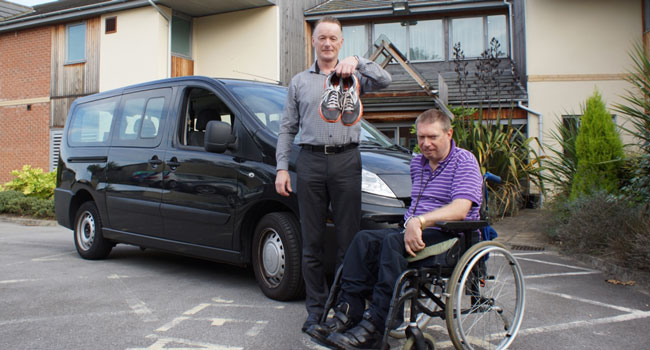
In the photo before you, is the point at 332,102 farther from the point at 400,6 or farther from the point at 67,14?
the point at 67,14

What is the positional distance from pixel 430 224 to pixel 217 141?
2132mm

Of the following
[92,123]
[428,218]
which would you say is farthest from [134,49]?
[428,218]

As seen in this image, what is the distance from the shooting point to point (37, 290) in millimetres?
5137

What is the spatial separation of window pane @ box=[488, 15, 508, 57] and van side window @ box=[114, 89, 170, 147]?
14.0 meters

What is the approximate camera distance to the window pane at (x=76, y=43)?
18188mm

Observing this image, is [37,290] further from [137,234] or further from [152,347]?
[152,347]

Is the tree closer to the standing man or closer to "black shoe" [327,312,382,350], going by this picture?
the standing man

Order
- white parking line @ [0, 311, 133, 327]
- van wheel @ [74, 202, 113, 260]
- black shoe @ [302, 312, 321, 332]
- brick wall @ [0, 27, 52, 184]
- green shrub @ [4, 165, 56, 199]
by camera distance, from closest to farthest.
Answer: black shoe @ [302, 312, 321, 332] → white parking line @ [0, 311, 133, 327] → van wheel @ [74, 202, 113, 260] → green shrub @ [4, 165, 56, 199] → brick wall @ [0, 27, 52, 184]

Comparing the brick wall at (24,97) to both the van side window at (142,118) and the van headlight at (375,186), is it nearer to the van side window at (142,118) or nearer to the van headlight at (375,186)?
the van side window at (142,118)

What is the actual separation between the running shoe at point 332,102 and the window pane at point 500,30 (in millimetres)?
15225

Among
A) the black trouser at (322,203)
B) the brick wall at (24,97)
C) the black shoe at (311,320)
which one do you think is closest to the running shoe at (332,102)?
the black trouser at (322,203)

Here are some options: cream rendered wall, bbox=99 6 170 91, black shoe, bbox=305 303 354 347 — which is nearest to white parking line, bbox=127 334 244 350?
black shoe, bbox=305 303 354 347

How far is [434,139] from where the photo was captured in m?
3.43

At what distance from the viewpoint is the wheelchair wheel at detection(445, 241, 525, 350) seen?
2957 mm
